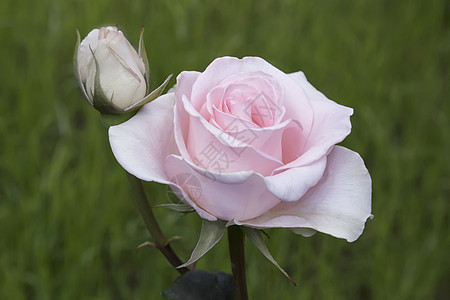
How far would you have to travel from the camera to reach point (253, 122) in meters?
0.48

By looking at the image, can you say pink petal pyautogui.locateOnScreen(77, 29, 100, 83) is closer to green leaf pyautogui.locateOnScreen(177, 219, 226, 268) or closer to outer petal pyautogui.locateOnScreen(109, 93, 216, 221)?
outer petal pyautogui.locateOnScreen(109, 93, 216, 221)

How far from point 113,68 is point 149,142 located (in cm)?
6

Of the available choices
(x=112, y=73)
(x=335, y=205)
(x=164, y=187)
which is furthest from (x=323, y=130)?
(x=164, y=187)

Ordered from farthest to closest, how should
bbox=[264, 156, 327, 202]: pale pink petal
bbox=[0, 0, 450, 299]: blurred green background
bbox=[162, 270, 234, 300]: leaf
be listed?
1. bbox=[0, 0, 450, 299]: blurred green background
2. bbox=[162, 270, 234, 300]: leaf
3. bbox=[264, 156, 327, 202]: pale pink petal

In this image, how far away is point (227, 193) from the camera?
43 centimetres

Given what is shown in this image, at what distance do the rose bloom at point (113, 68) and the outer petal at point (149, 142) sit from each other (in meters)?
0.02

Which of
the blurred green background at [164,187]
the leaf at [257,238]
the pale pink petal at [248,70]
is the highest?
the pale pink petal at [248,70]

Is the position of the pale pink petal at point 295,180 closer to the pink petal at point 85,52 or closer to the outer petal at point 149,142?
the outer petal at point 149,142

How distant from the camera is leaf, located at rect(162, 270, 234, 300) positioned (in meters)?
0.52

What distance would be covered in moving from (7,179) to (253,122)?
1213 millimetres

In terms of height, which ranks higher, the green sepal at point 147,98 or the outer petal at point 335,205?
the green sepal at point 147,98

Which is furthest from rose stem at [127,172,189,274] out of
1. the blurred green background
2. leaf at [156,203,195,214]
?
the blurred green background

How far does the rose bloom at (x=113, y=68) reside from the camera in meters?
0.45

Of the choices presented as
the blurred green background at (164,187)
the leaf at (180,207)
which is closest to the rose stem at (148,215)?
the leaf at (180,207)
